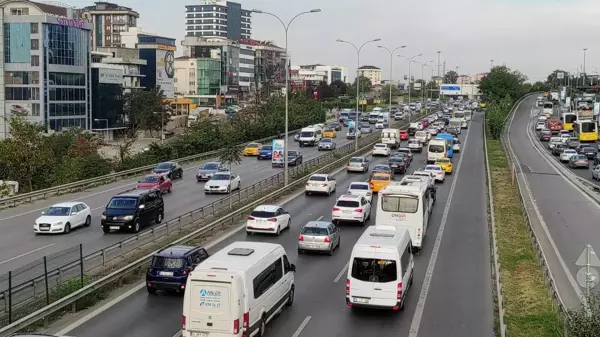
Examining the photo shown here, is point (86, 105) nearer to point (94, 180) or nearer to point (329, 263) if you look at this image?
point (94, 180)

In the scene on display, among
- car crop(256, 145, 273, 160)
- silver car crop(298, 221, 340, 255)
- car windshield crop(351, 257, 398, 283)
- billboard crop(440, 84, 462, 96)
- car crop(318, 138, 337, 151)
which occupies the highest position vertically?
billboard crop(440, 84, 462, 96)

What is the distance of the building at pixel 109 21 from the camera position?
640ft

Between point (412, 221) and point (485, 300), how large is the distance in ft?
21.5

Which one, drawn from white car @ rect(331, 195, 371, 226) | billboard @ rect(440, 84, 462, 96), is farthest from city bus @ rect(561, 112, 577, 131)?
billboard @ rect(440, 84, 462, 96)

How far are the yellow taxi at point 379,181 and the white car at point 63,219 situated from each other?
58.3ft

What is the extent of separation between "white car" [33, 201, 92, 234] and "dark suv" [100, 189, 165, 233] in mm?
1394

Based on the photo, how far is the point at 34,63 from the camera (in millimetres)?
93000

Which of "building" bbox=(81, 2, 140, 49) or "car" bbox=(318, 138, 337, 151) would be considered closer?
"car" bbox=(318, 138, 337, 151)

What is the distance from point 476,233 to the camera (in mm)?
30312

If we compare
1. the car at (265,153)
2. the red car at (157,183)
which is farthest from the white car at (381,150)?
the red car at (157,183)

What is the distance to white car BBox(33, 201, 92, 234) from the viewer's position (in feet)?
97.0

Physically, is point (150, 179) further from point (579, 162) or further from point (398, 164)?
point (579, 162)

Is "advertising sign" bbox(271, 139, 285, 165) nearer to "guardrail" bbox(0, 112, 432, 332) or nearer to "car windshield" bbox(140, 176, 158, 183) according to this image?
"car windshield" bbox(140, 176, 158, 183)

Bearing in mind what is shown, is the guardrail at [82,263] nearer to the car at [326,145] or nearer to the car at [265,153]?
the car at [265,153]
